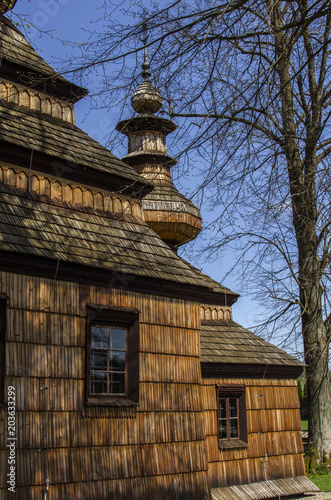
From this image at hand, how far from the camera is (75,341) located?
10.3 m

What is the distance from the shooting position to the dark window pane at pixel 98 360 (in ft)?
35.1

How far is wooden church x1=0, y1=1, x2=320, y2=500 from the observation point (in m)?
9.42

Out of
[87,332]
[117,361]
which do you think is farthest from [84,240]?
[117,361]

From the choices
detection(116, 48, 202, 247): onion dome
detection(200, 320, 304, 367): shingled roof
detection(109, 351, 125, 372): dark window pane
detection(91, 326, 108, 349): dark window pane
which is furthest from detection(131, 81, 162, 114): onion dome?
detection(109, 351, 125, 372): dark window pane

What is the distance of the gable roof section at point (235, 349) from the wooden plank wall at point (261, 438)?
49cm

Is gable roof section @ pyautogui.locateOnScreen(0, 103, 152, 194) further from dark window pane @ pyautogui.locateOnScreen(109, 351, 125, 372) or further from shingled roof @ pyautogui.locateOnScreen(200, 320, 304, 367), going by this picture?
shingled roof @ pyautogui.locateOnScreen(200, 320, 304, 367)

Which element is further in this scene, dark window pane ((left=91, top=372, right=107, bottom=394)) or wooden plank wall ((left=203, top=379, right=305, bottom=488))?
wooden plank wall ((left=203, top=379, right=305, bottom=488))

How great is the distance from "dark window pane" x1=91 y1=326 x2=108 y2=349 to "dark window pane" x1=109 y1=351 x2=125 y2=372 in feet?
0.77

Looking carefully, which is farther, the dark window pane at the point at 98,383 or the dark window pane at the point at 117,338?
the dark window pane at the point at 117,338

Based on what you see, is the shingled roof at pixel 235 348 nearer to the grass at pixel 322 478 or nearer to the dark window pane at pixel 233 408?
the dark window pane at pixel 233 408

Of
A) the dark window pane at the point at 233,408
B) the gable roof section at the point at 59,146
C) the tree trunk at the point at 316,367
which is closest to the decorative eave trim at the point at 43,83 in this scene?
the gable roof section at the point at 59,146

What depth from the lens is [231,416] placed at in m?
15.9

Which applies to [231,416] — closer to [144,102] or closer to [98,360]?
[98,360]

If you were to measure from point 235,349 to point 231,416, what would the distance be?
1.81 meters
